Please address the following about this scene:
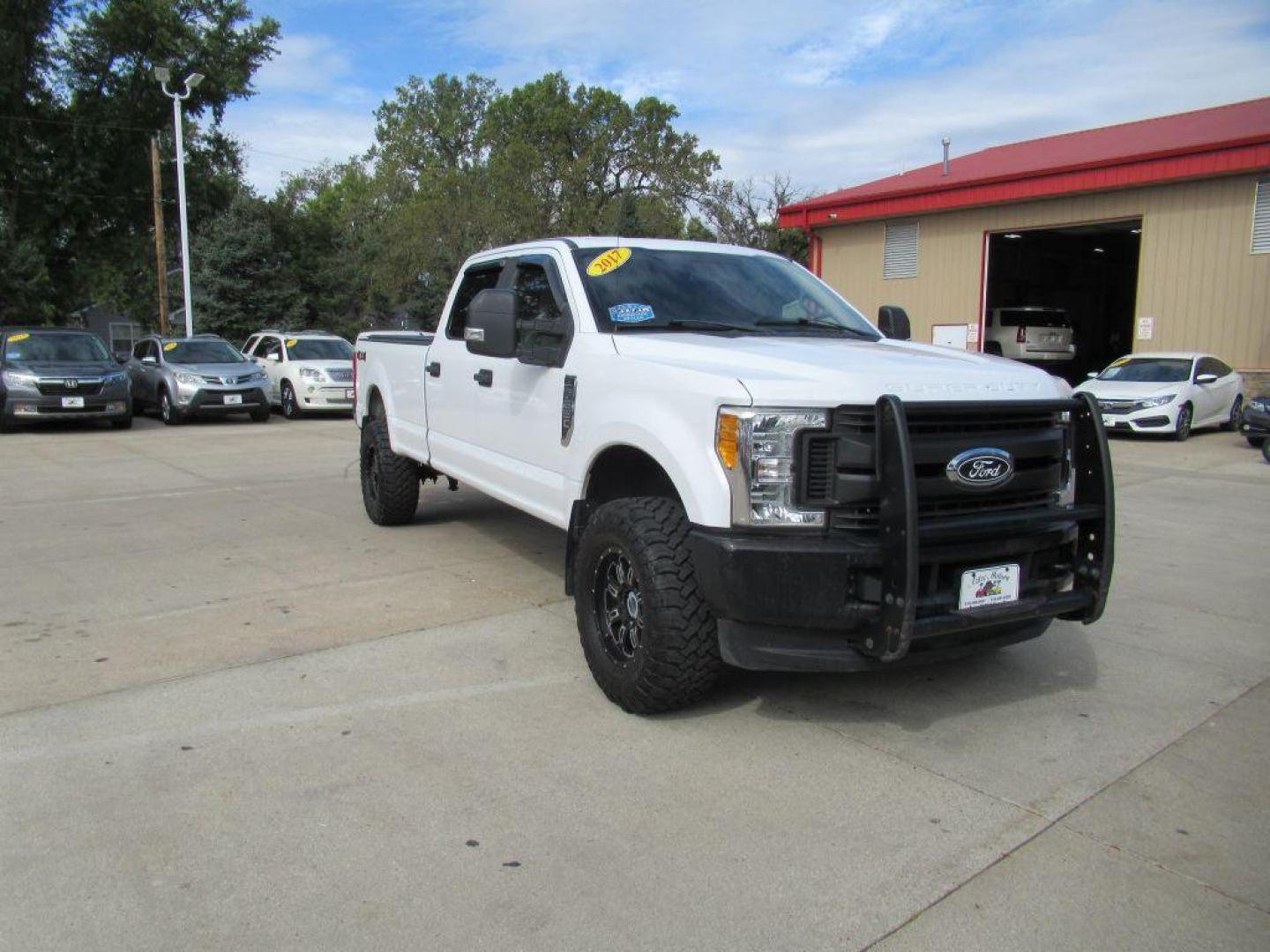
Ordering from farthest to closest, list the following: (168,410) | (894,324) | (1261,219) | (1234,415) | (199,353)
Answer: (199,353) < (1261,219) < (1234,415) < (168,410) < (894,324)

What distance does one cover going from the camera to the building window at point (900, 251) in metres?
23.5

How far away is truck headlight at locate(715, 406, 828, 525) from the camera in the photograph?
3.60 meters

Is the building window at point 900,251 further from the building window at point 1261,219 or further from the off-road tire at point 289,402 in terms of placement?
the off-road tire at point 289,402

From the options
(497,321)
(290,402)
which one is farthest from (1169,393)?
(290,402)

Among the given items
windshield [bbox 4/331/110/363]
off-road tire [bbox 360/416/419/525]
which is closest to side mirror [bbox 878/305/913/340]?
off-road tire [bbox 360/416/419/525]

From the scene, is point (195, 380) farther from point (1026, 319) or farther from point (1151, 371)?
point (1026, 319)

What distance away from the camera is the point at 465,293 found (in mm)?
6691

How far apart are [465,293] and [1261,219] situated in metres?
17.2

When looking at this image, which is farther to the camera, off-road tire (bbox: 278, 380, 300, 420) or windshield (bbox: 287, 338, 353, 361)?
windshield (bbox: 287, 338, 353, 361)

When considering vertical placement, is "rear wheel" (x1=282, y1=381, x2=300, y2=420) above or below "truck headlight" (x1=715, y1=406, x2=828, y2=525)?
below

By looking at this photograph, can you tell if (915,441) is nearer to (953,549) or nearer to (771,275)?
(953,549)

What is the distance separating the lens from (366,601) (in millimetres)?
5828

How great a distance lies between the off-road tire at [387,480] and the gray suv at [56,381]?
974 cm

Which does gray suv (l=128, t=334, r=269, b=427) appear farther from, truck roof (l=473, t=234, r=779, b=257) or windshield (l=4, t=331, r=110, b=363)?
truck roof (l=473, t=234, r=779, b=257)
